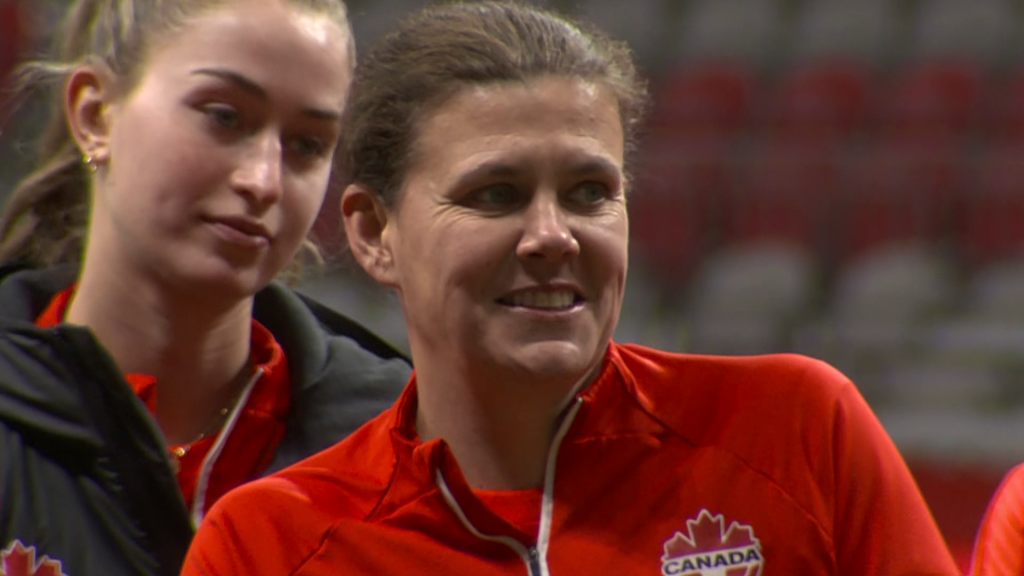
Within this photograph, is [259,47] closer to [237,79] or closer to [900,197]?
[237,79]

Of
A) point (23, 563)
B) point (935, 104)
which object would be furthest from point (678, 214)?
point (23, 563)

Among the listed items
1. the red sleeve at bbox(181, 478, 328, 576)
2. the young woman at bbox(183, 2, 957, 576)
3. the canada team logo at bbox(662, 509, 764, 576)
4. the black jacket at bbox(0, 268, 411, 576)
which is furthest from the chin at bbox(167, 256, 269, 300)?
the canada team logo at bbox(662, 509, 764, 576)

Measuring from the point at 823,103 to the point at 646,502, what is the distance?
4.40m

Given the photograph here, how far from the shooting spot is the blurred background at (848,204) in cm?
497

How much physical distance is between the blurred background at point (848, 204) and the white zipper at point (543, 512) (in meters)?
3.24

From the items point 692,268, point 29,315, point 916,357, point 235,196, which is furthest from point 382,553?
point 692,268

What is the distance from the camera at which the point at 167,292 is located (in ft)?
5.98

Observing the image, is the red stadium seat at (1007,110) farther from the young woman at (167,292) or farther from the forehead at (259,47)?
the forehead at (259,47)

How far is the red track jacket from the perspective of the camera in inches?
56.6

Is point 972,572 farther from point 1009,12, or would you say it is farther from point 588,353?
point 1009,12

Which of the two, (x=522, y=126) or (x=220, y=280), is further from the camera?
(x=220, y=280)

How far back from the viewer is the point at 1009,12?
5676mm

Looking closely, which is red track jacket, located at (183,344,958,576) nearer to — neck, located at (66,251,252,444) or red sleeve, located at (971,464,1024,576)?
red sleeve, located at (971,464,1024,576)

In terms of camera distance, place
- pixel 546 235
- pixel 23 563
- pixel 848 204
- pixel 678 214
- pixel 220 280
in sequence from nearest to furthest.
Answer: pixel 546 235, pixel 23 563, pixel 220 280, pixel 848 204, pixel 678 214
